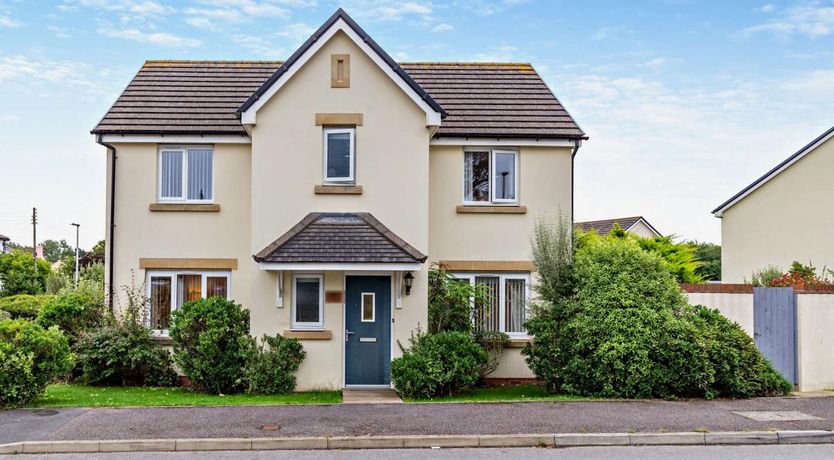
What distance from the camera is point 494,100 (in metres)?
17.3

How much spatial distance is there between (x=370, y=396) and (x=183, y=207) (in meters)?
6.13

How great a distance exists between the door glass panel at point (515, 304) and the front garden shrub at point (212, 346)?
5.68 meters

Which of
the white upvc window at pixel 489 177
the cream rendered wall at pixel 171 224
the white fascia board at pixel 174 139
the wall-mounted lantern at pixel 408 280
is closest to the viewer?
the wall-mounted lantern at pixel 408 280

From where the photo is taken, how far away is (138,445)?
955 centimetres

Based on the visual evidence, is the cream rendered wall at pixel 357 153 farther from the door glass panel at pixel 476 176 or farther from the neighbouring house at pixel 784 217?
the neighbouring house at pixel 784 217

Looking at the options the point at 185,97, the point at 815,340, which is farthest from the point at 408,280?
the point at 815,340

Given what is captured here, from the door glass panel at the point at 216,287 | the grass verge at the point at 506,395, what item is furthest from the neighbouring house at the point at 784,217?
the door glass panel at the point at 216,287

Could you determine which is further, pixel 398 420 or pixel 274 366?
pixel 274 366

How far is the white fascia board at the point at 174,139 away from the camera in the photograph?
15.9 m

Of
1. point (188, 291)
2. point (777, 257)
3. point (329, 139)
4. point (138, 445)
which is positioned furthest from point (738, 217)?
point (138, 445)

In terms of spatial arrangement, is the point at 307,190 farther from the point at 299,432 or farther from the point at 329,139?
the point at 299,432

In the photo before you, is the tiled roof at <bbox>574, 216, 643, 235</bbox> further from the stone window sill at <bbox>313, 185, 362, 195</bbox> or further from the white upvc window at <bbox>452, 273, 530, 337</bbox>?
the stone window sill at <bbox>313, 185, 362, 195</bbox>

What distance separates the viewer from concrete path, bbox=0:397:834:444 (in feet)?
33.3

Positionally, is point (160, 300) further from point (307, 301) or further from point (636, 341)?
point (636, 341)
